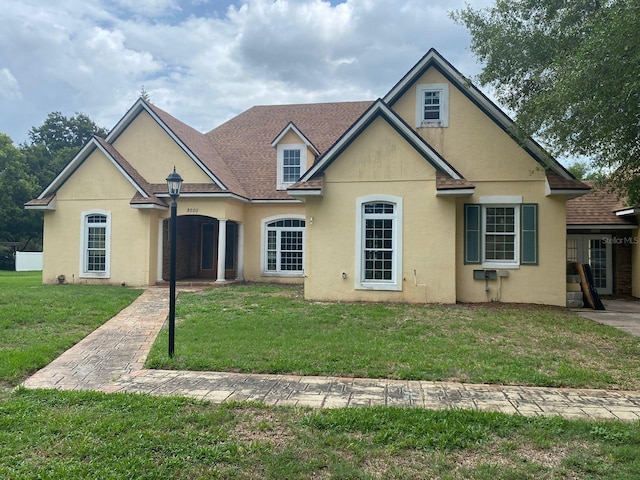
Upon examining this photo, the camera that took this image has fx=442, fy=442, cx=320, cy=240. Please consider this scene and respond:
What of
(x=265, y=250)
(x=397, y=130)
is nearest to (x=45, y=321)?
(x=397, y=130)

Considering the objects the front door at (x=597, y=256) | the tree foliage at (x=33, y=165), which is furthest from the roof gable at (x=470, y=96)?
the tree foliage at (x=33, y=165)

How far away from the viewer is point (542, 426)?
172 inches

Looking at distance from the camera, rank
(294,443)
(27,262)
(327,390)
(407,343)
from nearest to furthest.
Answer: (294,443) → (327,390) → (407,343) → (27,262)

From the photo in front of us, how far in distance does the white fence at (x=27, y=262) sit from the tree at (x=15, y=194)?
12.9 ft

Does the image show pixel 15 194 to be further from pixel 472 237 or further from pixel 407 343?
pixel 407 343

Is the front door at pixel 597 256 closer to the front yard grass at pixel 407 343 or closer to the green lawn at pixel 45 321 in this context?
the front yard grass at pixel 407 343

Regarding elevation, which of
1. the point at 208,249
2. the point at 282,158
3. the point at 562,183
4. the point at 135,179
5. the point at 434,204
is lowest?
the point at 208,249

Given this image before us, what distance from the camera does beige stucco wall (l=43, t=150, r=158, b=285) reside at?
658 inches

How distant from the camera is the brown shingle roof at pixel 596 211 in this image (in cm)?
1634

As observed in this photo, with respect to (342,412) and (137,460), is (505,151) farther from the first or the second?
(137,460)

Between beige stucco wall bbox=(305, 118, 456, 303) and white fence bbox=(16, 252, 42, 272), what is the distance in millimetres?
26496

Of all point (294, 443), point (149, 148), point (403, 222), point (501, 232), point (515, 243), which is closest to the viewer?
point (294, 443)

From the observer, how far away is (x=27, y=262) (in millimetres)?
30812

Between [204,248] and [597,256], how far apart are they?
16.5 m
